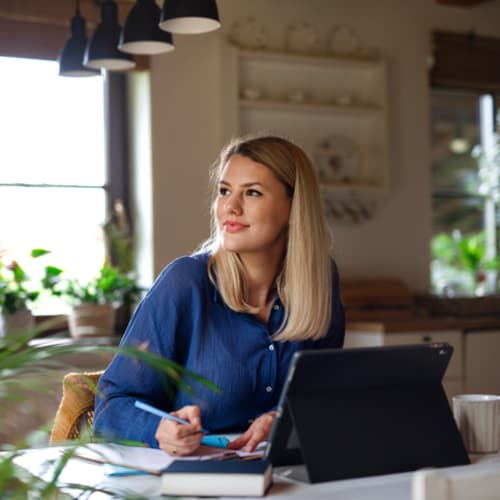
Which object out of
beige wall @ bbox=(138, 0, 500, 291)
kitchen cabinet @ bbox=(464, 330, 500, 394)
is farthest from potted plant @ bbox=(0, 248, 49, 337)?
kitchen cabinet @ bbox=(464, 330, 500, 394)

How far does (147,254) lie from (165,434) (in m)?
Answer: 2.63

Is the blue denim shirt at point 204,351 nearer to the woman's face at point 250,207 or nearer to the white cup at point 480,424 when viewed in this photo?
the woman's face at point 250,207

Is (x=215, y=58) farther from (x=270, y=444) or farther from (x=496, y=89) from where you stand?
(x=270, y=444)

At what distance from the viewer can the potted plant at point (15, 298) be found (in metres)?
3.88

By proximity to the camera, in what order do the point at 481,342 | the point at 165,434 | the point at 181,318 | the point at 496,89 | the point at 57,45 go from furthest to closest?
the point at 496,89
the point at 481,342
the point at 57,45
the point at 181,318
the point at 165,434

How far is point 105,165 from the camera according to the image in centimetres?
449

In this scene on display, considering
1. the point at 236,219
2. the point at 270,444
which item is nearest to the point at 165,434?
the point at 270,444

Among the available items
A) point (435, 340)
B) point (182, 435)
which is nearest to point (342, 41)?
point (435, 340)

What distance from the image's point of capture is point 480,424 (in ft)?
6.04

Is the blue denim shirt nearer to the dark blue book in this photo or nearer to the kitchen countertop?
the dark blue book

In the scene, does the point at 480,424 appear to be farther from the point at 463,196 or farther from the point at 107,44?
the point at 463,196

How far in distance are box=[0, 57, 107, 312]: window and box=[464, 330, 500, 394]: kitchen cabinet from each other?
180cm

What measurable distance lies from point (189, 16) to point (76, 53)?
92cm

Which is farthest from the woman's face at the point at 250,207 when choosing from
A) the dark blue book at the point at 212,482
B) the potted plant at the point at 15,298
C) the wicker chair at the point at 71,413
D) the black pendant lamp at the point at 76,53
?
the potted plant at the point at 15,298
